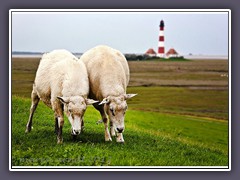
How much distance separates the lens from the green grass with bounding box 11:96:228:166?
9.75 m

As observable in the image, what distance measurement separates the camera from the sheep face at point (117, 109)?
960 centimetres

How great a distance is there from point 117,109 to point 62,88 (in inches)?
40.4

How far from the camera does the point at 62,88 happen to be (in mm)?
9797

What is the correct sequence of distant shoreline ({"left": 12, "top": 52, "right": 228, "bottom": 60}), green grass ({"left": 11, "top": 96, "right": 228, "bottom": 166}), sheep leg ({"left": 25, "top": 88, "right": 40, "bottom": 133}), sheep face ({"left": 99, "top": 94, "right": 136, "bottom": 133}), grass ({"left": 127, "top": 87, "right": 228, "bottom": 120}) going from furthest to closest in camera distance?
grass ({"left": 127, "top": 87, "right": 228, "bottom": 120}) < sheep leg ({"left": 25, "top": 88, "right": 40, "bottom": 133}) < distant shoreline ({"left": 12, "top": 52, "right": 228, "bottom": 60}) < green grass ({"left": 11, "top": 96, "right": 228, "bottom": 166}) < sheep face ({"left": 99, "top": 94, "right": 136, "bottom": 133})

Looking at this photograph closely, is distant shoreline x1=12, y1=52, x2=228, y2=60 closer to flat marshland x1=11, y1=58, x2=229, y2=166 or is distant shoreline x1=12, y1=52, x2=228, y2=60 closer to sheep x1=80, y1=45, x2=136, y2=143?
flat marshland x1=11, y1=58, x2=229, y2=166

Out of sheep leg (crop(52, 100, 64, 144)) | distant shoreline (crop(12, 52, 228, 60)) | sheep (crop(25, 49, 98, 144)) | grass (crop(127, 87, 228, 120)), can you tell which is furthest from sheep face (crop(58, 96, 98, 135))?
grass (crop(127, 87, 228, 120))

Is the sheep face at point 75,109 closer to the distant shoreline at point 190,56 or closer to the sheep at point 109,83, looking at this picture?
the sheep at point 109,83

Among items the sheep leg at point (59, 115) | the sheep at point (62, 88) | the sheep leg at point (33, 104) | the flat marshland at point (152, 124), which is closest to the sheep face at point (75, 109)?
the sheep at point (62, 88)

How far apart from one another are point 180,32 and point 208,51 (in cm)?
64

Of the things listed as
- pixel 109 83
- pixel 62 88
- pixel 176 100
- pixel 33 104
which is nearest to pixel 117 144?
pixel 109 83

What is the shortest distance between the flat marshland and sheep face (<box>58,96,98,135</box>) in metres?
0.47
